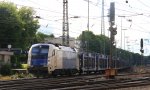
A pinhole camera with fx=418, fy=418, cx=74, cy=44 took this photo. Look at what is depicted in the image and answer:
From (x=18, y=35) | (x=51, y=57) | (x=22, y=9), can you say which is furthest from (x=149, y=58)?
(x=51, y=57)

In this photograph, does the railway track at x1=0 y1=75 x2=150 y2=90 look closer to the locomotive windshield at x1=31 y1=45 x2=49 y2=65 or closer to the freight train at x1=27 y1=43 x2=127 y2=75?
the freight train at x1=27 y1=43 x2=127 y2=75

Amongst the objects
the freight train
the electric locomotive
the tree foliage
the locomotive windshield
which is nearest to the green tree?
the tree foliage

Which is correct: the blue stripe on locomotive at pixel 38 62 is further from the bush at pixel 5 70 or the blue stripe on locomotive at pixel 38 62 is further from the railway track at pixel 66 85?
the bush at pixel 5 70

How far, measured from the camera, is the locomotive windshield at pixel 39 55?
36.5m

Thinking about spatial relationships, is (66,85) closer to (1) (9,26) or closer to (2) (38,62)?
(2) (38,62)

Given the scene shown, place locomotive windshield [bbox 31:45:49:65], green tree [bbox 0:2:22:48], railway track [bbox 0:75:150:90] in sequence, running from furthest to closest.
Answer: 1. green tree [bbox 0:2:22:48]
2. locomotive windshield [bbox 31:45:49:65]
3. railway track [bbox 0:75:150:90]

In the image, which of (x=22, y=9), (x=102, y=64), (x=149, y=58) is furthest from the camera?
(x=149, y=58)

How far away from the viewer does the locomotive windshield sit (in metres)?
36.5

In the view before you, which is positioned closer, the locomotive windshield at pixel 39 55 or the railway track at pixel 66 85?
the railway track at pixel 66 85

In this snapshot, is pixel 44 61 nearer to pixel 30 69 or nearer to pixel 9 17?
pixel 30 69

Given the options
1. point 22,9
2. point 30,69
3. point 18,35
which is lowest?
point 30,69

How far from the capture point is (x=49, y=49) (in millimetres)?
36781

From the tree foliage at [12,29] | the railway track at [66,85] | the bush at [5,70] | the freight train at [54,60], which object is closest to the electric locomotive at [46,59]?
the freight train at [54,60]

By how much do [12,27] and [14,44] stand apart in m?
4.96
